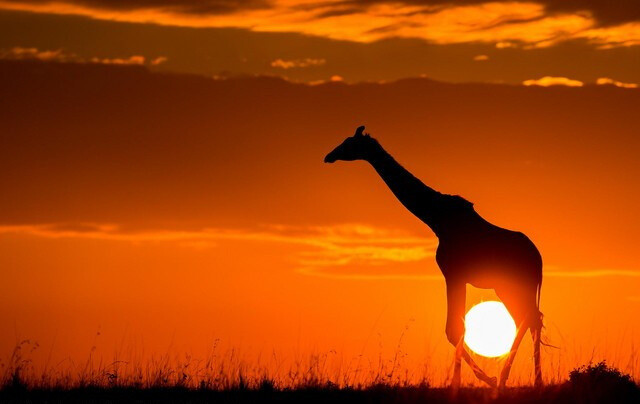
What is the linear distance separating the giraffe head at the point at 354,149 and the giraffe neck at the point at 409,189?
0.47 ft

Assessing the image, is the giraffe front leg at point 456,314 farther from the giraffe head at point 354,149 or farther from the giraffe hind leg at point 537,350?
the giraffe head at point 354,149

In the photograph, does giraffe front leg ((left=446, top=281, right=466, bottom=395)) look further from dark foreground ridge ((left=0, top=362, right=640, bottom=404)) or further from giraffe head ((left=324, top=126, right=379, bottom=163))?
giraffe head ((left=324, top=126, right=379, bottom=163))

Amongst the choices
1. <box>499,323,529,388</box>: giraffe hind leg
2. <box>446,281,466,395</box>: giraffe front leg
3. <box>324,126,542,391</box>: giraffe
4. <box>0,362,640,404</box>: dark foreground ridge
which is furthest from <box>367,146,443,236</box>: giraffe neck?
<box>0,362,640,404</box>: dark foreground ridge

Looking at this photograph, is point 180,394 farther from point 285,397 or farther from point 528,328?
point 528,328

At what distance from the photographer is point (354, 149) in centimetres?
2236

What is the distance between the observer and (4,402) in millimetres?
19609

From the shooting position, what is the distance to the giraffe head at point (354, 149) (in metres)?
22.3

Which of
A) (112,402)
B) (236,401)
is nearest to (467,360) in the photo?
(236,401)

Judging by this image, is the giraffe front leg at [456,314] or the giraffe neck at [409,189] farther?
the giraffe neck at [409,189]

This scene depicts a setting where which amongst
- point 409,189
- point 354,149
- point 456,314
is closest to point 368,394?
point 456,314

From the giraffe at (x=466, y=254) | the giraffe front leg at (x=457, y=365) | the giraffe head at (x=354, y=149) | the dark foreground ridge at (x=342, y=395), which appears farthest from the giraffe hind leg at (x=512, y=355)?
the giraffe head at (x=354, y=149)

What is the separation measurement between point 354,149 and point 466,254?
9.74 feet

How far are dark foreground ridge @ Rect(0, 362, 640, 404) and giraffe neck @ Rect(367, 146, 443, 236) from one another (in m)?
3.44

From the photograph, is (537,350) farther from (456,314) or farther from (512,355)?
(456,314)
